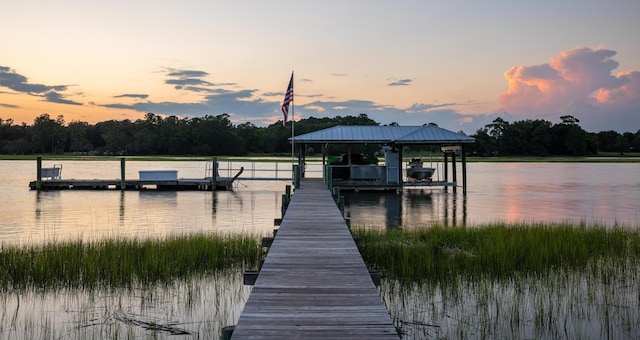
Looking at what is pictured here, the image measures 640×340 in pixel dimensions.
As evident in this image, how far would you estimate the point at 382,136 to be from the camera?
31375 mm

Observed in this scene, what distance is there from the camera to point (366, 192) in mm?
32938

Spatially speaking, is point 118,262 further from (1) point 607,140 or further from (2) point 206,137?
(1) point 607,140

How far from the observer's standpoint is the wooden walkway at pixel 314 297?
200 inches

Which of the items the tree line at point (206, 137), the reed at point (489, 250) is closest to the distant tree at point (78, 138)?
the tree line at point (206, 137)

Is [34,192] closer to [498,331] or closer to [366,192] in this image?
[366,192]

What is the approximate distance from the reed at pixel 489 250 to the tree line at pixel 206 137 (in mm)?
101510

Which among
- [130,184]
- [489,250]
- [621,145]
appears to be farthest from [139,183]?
[621,145]

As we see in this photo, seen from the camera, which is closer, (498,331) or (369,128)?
(498,331)

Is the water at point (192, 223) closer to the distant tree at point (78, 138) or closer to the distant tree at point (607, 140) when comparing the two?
the distant tree at point (78, 138)

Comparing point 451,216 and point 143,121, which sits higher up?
point 143,121

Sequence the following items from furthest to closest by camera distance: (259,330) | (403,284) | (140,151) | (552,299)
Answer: (140,151)
(403,284)
(552,299)
(259,330)

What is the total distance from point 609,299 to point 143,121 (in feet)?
514

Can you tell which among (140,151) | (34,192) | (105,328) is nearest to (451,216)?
(105,328)

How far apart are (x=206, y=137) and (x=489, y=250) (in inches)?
4929
